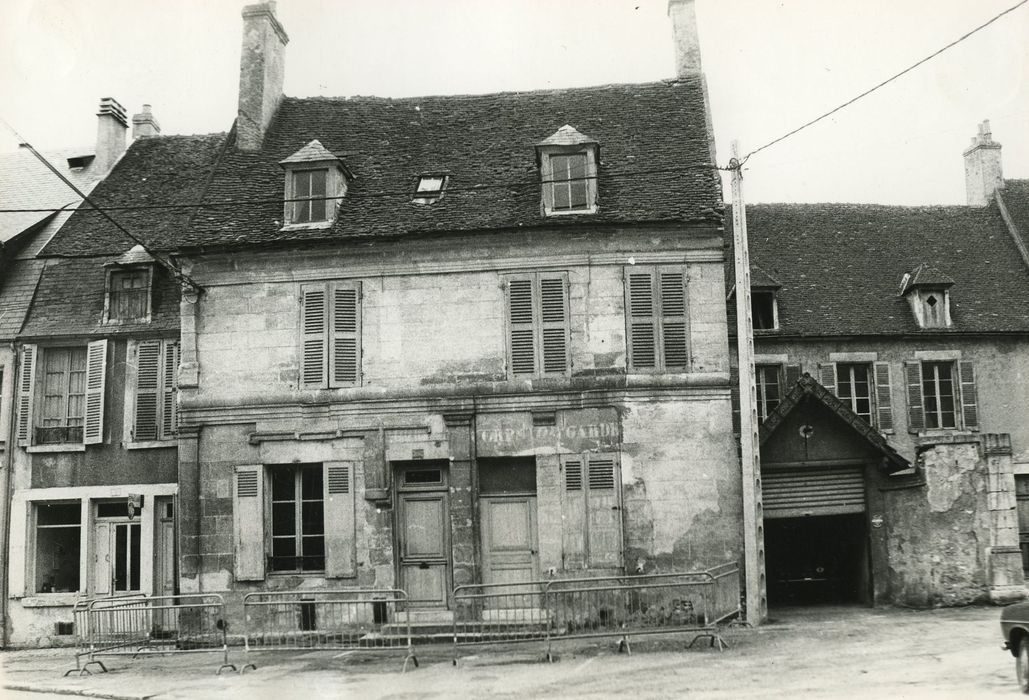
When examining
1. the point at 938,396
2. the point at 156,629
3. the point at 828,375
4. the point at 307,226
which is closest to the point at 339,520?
the point at 156,629

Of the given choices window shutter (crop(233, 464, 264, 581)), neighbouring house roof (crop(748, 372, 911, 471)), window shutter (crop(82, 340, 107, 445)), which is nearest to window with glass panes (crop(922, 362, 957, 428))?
neighbouring house roof (crop(748, 372, 911, 471))

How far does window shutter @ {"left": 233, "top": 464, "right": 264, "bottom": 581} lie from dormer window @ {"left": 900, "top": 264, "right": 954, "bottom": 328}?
14662 mm

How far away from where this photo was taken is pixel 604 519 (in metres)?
15.3

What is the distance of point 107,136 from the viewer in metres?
22.2

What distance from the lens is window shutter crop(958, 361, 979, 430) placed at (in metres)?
20.9

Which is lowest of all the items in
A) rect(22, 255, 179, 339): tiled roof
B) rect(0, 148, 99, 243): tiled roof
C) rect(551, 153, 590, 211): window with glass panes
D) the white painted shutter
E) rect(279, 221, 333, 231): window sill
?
the white painted shutter

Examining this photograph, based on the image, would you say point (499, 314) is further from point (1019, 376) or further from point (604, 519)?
point (1019, 376)

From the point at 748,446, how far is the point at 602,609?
3.32 meters

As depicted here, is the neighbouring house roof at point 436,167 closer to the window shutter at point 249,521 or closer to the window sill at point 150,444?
the window sill at point 150,444

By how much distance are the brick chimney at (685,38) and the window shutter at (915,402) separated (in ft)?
26.9

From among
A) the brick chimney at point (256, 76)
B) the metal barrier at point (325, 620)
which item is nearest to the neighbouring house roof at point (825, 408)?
the metal barrier at point (325, 620)

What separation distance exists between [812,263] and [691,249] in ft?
25.9

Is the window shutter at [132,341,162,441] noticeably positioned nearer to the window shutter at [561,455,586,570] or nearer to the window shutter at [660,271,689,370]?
the window shutter at [561,455,586,570]

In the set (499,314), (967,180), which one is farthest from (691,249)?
(967,180)
